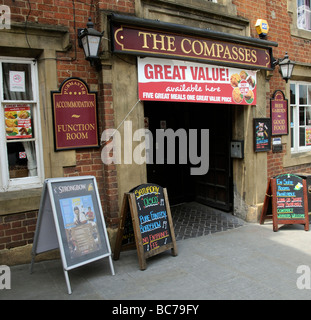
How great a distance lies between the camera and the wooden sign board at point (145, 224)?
4.52 m

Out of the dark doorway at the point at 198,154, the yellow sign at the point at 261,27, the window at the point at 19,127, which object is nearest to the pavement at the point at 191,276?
the window at the point at 19,127

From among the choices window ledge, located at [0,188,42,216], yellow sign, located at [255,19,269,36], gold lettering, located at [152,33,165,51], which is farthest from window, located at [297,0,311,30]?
window ledge, located at [0,188,42,216]

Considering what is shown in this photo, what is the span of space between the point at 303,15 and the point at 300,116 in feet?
8.85

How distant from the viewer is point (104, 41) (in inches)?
192

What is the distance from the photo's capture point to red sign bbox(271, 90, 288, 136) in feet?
24.1

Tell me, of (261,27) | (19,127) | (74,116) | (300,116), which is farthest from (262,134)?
(19,127)

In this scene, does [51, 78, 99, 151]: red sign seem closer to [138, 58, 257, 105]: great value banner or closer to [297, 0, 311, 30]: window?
[138, 58, 257, 105]: great value banner

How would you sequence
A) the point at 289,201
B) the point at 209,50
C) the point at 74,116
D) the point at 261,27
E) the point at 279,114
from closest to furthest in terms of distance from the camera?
the point at 74,116 → the point at 209,50 → the point at 289,201 → the point at 261,27 → the point at 279,114

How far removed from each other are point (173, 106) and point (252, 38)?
2410 mm

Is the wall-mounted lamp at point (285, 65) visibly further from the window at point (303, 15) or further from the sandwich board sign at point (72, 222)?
the sandwich board sign at point (72, 222)

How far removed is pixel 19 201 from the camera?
4516 millimetres

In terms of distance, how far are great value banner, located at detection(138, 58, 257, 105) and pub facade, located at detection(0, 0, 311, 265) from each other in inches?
0.8

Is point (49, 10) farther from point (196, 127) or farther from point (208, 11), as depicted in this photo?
point (196, 127)

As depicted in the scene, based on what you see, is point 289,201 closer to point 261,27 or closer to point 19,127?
point 261,27
